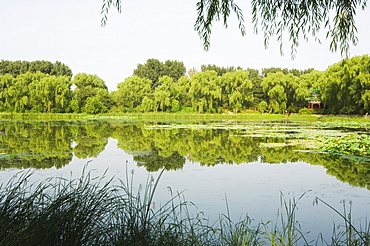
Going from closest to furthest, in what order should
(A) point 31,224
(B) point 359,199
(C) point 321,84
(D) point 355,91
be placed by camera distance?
(A) point 31,224 → (B) point 359,199 → (D) point 355,91 → (C) point 321,84

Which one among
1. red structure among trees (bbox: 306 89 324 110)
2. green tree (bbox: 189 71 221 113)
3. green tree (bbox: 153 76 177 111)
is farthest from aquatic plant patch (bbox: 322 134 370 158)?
green tree (bbox: 153 76 177 111)

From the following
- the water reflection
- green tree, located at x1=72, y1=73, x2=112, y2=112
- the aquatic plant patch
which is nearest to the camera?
the water reflection

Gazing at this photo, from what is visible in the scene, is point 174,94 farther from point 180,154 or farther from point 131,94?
point 180,154

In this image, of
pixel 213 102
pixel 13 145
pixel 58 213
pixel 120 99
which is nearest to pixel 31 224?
pixel 58 213

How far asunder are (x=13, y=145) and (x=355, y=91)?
2554 cm

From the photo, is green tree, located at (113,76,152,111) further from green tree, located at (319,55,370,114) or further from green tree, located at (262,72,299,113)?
green tree, located at (319,55,370,114)

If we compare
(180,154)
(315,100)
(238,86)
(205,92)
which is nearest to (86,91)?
(205,92)

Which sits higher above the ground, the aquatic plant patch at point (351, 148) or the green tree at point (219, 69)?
the green tree at point (219, 69)

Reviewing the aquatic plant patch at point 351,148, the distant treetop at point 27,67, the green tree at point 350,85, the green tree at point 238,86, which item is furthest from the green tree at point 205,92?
the aquatic plant patch at point 351,148

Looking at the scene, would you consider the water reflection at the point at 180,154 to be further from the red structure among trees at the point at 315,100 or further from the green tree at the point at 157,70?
the green tree at the point at 157,70

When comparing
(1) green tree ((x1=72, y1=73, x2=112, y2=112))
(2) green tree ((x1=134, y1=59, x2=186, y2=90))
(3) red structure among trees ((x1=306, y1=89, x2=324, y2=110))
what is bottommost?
(3) red structure among trees ((x1=306, y1=89, x2=324, y2=110))

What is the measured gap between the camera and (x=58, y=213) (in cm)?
250

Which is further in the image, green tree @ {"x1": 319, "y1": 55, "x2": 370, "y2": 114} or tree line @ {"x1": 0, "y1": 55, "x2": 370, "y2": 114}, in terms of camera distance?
tree line @ {"x1": 0, "y1": 55, "x2": 370, "y2": 114}

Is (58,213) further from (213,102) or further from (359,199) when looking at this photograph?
(213,102)
